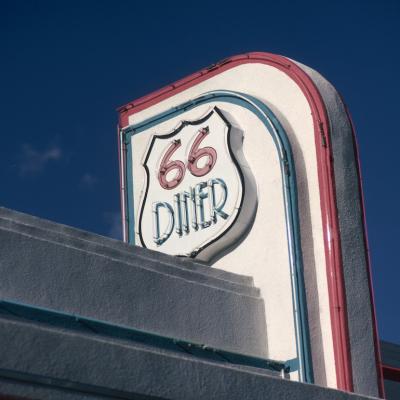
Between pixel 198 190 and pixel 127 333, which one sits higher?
pixel 198 190

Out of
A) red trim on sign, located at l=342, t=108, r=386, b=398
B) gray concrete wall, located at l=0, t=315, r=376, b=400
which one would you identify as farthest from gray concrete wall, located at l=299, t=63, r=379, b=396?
gray concrete wall, located at l=0, t=315, r=376, b=400

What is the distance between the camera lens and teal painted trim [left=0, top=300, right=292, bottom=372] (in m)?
9.24

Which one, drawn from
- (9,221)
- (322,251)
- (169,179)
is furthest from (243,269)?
(9,221)

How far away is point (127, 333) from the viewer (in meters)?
10.2

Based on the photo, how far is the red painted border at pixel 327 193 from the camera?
11.5 meters

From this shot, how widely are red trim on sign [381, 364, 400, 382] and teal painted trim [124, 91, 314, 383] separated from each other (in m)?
2.32

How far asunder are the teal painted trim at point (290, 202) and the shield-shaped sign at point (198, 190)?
29 centimetres

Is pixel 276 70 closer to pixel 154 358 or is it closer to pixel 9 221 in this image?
pixel 9 221

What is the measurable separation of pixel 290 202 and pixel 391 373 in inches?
114

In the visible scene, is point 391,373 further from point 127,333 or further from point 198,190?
point 127,333

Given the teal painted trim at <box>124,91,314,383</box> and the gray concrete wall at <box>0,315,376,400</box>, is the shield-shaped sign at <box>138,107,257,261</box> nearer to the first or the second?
the teal painted trim at <box>124,91,314,383</box>

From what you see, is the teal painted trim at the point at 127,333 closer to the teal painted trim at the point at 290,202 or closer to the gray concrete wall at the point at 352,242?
the teal painted trim at the point at 290,202

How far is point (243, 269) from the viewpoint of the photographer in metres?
12.6

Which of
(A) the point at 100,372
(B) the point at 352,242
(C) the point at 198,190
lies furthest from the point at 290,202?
(A) the point at 100,372
